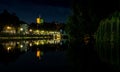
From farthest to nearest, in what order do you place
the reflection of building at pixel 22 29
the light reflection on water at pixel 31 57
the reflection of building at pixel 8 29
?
the reflection of building at pixel 22 29
the reflection of building at pixel 8 29
the light reflection on water at pixel 31 57

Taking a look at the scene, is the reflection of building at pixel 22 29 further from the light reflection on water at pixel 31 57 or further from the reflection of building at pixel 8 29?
the light reflection on water at pixel 31 57

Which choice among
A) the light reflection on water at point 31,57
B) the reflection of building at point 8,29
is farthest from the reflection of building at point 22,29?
the light reflection on water at point 31,57

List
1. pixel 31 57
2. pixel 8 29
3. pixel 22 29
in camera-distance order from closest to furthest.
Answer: pixel 31 57
pixel 8 29
pixel 22 29

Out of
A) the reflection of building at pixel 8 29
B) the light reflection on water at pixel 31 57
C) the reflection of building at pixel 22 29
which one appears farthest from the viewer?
the reflection of building at pixel 22 29

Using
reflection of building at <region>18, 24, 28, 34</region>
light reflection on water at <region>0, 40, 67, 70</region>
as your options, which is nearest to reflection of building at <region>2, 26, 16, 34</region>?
reflection of building at <region>18, 24, 28, 34</region>

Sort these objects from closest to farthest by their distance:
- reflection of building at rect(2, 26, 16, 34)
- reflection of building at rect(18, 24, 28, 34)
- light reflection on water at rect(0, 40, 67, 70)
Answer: light reflection on water at rect(0, 40, 67, 70) → reflection of building at rect(2, 26, 16, 34) → reflection of building at rect(18, 24, 28, 34)

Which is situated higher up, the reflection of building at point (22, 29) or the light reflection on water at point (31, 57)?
the reflection of building at point (22, 29)

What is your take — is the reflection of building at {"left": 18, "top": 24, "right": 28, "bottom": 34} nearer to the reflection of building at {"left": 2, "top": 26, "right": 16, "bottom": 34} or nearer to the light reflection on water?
the reflection of building at {"left": 2, "top": 26, "right": 16, "bottom": 34}

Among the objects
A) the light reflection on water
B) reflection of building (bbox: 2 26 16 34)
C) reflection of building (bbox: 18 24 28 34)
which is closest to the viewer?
the light reflection on water

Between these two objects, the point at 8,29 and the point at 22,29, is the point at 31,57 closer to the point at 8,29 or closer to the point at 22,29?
the point at 8,29

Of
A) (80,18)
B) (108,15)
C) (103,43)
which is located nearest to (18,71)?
(103,43)

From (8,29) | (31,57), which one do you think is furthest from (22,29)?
(31,57)

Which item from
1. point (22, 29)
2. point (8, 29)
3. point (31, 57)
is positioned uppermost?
point (22, 29)

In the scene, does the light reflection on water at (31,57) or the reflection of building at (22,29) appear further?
the reflection of building at (22,29)
